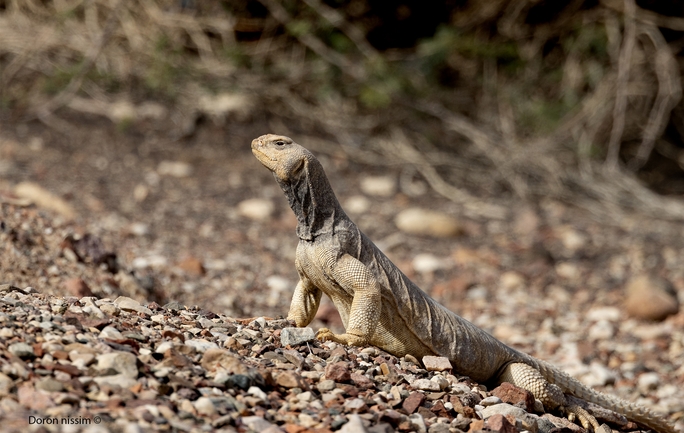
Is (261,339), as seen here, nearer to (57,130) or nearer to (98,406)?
(98,406)

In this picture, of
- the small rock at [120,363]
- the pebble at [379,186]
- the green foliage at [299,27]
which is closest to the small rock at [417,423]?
the small rock at [120,363]

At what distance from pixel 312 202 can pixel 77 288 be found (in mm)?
2006

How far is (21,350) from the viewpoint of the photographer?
316 cm

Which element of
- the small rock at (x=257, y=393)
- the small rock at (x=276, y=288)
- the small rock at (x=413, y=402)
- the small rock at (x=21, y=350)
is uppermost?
the small rock at (x=276, y=288)

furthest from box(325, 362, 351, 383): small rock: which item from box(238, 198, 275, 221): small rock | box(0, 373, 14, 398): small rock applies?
box(238, 198, 275, 221): small rock

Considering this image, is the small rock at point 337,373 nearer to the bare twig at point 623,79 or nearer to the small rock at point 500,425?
the small rock at point 500,425

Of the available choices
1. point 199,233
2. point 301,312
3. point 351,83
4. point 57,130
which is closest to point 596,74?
point 351,83

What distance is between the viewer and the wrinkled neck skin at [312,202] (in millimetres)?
4223

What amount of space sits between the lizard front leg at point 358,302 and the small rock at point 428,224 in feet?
19.7

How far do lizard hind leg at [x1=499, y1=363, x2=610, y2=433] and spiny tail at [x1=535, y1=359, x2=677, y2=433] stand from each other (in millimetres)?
207

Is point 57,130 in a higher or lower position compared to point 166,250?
higher

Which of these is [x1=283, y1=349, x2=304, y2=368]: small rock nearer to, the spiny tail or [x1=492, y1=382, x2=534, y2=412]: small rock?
[x1=492, y1=382, x2=534, y2=412]: small rock

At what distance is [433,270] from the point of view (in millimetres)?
9016

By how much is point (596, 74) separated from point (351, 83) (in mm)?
3892
